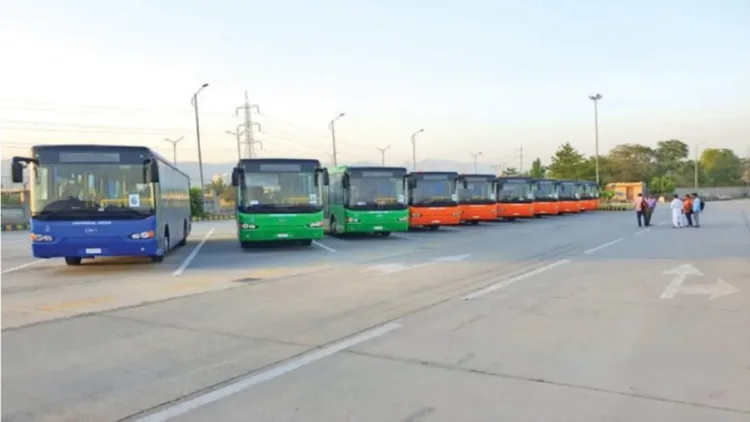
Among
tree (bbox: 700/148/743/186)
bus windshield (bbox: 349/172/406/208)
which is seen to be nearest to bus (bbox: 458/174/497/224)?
bus windshield (bbox: 349/172/406/208)

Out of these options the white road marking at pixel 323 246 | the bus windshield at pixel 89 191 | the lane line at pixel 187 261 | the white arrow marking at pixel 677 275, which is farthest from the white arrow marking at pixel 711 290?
the bus windshield at pixel 89 191

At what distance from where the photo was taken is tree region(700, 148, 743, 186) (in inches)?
5148

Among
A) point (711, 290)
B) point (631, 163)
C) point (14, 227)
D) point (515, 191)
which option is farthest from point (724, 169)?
point (711, 290)

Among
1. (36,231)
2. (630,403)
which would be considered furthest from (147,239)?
(630,403)

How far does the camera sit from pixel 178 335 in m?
7.78

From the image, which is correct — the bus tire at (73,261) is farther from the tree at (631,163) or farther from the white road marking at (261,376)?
the tree at (631,163)

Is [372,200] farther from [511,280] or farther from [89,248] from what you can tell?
[511,280]

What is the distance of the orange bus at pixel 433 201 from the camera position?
28.2m

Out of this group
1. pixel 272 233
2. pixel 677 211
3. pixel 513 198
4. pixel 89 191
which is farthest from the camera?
pixel 513 198

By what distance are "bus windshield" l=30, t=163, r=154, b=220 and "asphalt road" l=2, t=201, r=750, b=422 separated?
143cm

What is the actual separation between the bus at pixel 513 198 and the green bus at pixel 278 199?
19236mm

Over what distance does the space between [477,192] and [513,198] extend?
5262 millimetres

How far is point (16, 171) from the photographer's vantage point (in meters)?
13.3

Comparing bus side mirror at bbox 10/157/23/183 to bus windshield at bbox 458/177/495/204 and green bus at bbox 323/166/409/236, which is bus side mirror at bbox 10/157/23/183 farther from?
bus windshield at bbox 458/177/495/204
